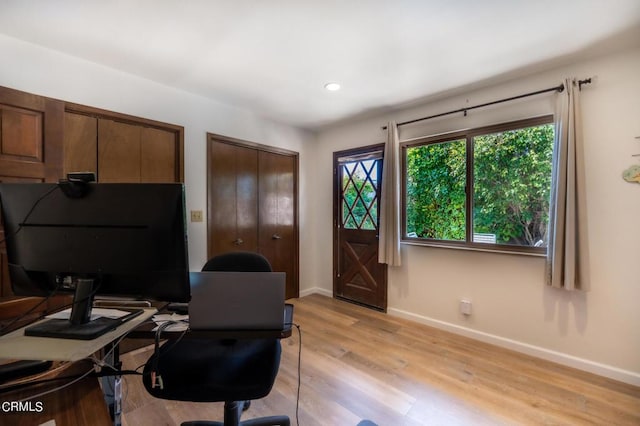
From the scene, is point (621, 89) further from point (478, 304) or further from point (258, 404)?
point (258, 404)

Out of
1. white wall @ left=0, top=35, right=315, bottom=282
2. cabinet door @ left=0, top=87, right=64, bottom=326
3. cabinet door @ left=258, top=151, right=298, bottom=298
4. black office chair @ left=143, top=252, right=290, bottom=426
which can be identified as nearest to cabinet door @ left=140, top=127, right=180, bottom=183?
white wall @ left=0, top=35, right=315, bottom=282

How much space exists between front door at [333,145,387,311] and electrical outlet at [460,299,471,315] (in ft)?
2.84

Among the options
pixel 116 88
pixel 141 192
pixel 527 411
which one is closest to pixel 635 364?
pixel 527 411

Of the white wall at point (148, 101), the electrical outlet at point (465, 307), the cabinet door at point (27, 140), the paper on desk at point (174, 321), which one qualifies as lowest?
the electrical outlet at point (465, 307)

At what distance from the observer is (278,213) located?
378cm

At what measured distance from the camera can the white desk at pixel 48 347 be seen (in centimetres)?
69

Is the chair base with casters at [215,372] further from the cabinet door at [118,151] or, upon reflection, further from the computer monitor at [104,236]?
the cabinet door at [118,151]

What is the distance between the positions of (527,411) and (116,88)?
3.86 meters

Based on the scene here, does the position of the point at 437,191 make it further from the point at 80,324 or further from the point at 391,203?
the point at 80,324

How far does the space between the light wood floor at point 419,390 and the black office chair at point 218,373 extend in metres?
0.35

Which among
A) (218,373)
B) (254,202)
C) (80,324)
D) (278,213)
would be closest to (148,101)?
(254,202)

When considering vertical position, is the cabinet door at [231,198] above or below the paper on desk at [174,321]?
above

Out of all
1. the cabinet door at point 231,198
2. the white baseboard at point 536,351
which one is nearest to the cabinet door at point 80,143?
the cabinet door at point 231,198

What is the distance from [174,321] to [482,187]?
2790 millimetres
